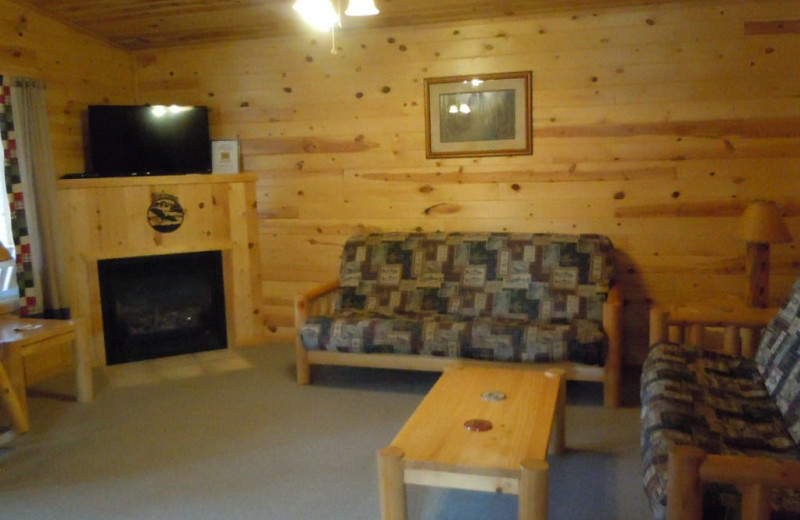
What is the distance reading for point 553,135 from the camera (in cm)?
429

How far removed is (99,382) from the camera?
4.25m

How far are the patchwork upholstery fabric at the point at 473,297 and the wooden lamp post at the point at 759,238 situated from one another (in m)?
0.75

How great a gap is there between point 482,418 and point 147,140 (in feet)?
10.9

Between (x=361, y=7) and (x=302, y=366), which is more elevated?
(x=361, y=7)

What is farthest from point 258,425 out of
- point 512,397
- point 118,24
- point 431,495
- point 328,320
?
point 118,24

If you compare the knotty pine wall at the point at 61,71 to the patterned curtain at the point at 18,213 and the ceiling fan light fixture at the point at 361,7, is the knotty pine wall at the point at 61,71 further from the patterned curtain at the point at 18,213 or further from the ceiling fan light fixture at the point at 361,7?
the ceiling fan light fixture at the point at 361,7

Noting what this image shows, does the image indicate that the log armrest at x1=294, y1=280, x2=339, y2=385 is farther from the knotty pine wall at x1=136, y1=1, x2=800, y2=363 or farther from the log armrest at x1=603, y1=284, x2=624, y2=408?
the log armrest at x1=603, y1=284, x2=624, y2=408

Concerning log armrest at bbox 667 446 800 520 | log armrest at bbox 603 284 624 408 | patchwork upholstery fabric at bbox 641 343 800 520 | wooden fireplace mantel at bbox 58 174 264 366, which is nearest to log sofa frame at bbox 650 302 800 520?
log armrest at bbox 667 446 800 520

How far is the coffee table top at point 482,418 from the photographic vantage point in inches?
83.7

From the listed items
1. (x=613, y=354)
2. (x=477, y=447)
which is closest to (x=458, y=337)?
(x=613, y=354)

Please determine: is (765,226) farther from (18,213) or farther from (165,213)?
(18,213)

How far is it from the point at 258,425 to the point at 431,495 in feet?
3.83

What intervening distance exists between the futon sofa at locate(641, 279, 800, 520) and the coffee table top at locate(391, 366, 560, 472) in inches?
14.4

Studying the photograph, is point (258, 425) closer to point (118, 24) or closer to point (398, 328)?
point (398, 328)
